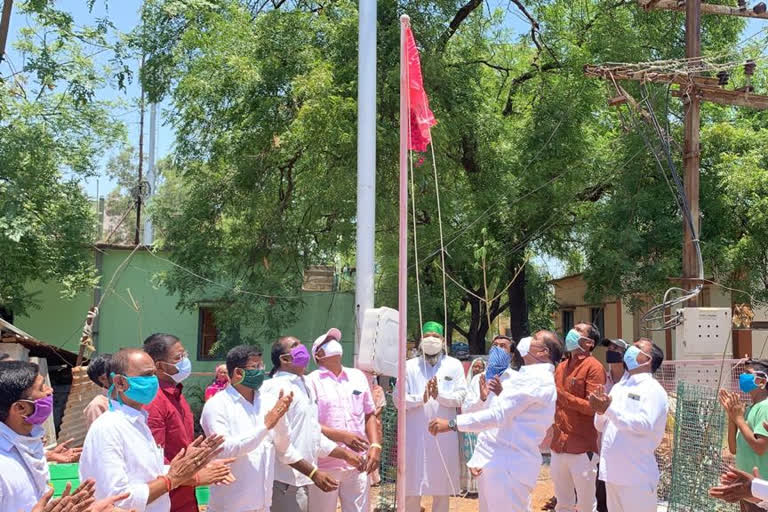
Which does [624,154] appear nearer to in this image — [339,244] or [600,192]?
[600,192]

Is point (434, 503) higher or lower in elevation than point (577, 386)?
lower

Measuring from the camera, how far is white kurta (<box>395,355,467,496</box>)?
23.6 ft

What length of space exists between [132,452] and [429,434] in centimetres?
386

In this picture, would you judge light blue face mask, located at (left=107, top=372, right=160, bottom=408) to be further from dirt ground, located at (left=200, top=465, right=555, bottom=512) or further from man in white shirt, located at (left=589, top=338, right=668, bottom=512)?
dirt ground, located at (left=200, top=465, right=555, bottom=512)

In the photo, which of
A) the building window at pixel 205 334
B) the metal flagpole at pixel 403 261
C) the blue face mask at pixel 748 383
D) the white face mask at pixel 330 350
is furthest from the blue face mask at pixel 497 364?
the building window at pixel 205 334

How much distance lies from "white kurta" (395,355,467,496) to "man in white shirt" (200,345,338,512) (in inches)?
92.6

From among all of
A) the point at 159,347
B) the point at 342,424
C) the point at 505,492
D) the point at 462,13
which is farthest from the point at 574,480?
the point at 462,13

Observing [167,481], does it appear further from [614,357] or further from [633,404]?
[614,357]

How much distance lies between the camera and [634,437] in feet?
20.2

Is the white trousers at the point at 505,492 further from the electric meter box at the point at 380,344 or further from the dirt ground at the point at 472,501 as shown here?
the dirt ground at the point at 472,501

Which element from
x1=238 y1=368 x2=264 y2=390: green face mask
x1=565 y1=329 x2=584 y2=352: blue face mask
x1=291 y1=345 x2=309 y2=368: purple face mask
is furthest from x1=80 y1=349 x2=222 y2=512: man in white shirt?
x1=565 y1=329 x2=584 y2=352: blue face mask

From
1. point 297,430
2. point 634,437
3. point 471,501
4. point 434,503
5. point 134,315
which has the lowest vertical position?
point 471,501

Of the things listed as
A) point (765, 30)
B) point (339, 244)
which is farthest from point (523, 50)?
point (339, 244)

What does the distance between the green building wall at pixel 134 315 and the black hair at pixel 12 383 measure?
15084mm
